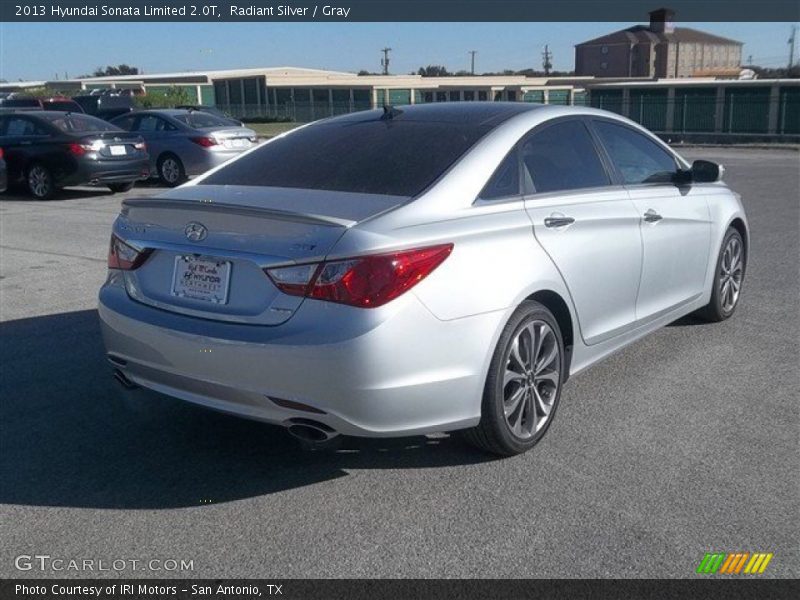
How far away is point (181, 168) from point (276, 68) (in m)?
59.4

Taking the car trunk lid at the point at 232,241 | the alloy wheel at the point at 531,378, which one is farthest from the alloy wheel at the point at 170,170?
the alloy wheel at the point at 531,378

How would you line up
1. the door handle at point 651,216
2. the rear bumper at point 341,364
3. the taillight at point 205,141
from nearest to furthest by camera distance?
the rear bumper at point 341,364
the door handle at point 651,216
the taillight at point 205,141

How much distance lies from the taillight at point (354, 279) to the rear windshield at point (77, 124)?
44.7ft

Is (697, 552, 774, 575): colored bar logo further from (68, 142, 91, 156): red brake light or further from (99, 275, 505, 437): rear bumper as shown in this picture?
(68, 142, 91, 156): red brake light

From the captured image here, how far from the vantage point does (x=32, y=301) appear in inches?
305

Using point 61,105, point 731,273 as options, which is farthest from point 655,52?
point 731,273

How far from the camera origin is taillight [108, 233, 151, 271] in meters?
4.36

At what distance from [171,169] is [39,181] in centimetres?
258

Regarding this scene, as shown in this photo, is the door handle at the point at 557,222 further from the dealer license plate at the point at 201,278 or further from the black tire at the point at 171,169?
the black tire at the point at 171,169

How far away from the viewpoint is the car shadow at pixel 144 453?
4137mm

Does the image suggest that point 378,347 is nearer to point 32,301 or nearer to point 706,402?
point 706,402

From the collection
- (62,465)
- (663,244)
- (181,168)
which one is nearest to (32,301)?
(62,465)

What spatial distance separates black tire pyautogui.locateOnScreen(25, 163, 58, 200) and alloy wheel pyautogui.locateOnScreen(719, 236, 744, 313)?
12369 millimetres

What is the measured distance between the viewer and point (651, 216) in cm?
552
